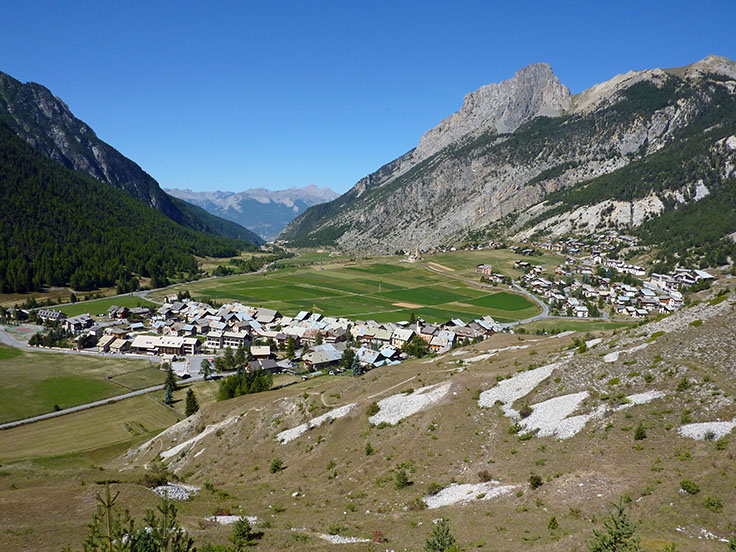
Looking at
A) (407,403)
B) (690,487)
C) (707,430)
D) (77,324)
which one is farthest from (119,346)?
(690,487)

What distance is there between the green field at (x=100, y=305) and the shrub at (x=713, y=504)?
155393 millimetres

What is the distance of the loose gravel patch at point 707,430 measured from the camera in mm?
23375

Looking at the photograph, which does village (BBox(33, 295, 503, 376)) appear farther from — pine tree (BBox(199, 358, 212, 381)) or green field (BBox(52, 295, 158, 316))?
pine tree (BBox(199, 358, 212, 381))

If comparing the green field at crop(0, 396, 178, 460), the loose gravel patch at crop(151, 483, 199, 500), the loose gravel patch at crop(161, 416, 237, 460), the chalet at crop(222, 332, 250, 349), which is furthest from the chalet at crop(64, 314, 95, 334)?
the loose gravel patch at crop(151, 483, 199, 500)

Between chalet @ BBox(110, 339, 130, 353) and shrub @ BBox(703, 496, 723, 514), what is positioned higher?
shrub @ BBox(703, 496, 723, 514)

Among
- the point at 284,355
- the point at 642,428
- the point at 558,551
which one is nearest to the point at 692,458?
the point at 642,428

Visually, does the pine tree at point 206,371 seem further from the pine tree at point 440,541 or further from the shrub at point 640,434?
the shrub at point 640,434

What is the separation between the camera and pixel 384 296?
522ft

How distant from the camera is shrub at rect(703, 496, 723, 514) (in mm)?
17864

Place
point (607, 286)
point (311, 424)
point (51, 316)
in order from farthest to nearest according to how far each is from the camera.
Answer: point (607, 286) → point (51, 316) → point (311, 424)

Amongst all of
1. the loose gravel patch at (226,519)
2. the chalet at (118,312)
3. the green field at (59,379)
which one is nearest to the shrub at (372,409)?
the loose gravel patch at (226,519)

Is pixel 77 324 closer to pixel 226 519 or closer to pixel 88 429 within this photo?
pixel 88 429

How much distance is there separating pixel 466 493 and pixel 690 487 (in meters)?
11.2

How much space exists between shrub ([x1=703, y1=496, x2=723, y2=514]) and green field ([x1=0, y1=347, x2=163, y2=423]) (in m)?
82.2
